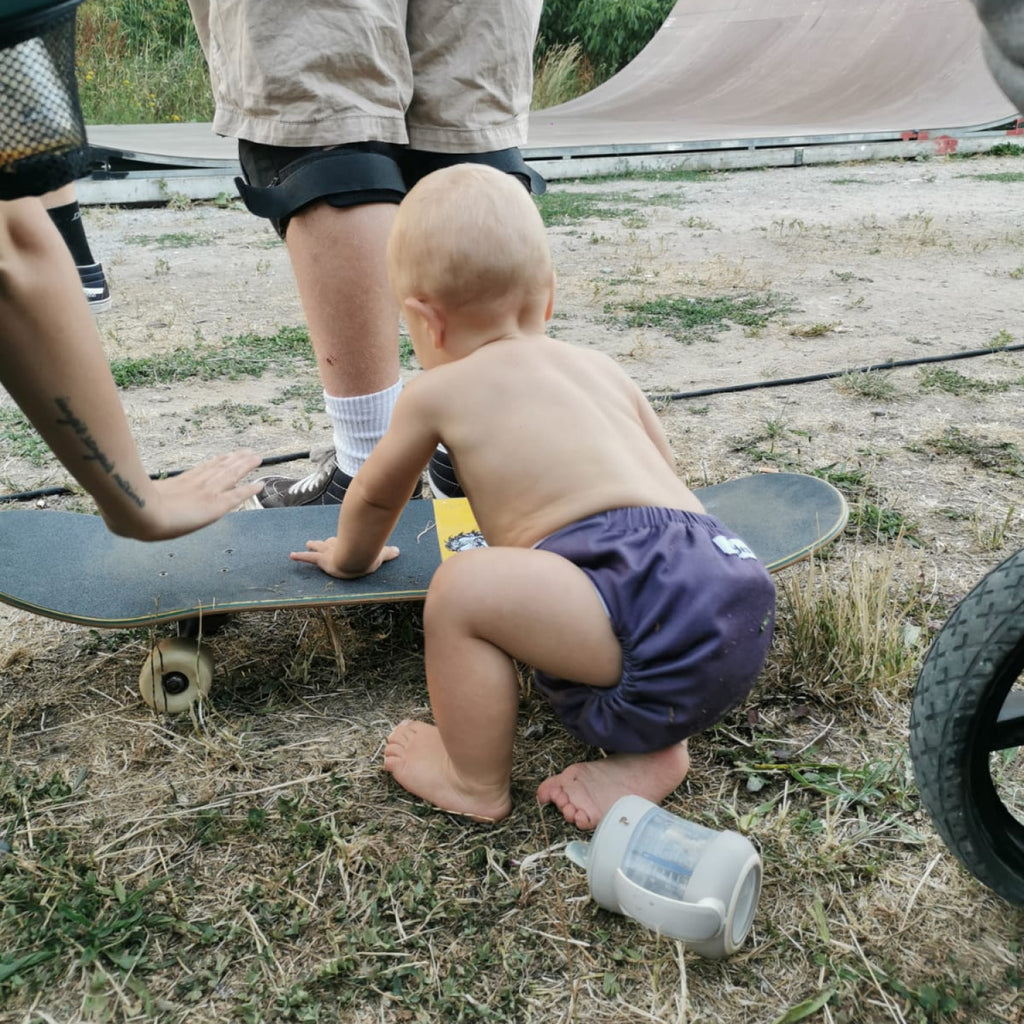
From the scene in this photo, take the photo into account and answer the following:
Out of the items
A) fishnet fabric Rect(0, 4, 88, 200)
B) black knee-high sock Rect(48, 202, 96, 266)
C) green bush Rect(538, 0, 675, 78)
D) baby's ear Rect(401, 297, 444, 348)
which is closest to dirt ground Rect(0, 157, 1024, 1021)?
black knee-high sock Rect(48, 202, 96, 266)

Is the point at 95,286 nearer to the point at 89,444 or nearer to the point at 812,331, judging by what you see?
the point at 812,331

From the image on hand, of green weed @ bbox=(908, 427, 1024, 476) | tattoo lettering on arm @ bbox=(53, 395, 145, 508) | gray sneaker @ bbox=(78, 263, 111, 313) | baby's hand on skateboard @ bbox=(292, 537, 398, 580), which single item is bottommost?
green weed @ bbox=(908, 427, 1024, 476)

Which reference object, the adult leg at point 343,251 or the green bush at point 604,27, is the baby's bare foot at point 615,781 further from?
the green bush at point 604,27

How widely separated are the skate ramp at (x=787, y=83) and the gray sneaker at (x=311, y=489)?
284 inches

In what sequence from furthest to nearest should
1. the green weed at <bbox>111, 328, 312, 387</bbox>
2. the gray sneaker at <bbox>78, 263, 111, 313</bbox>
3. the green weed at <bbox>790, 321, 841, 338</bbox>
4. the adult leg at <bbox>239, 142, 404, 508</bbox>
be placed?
the gray sneaker at <bbox>78, 263, 111, 313</bbox> → the green weed at <bbox>790, 321, 841, 338</bbox> → the green weed at <bbox>111, 328, 312, 387</bbox> → the adult leg at <bbox>239, 142, 404, 508</bbox>

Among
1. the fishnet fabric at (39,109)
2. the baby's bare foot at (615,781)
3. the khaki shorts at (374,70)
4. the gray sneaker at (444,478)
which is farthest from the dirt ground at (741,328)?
the fishnet fabric at (39,109)

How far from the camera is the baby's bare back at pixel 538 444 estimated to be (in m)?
1.38

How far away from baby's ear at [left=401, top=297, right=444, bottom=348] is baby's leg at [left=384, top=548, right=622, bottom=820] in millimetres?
343

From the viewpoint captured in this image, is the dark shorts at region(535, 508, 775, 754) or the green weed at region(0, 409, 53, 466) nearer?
the dark shorts at region(535, 508, 775, 754)

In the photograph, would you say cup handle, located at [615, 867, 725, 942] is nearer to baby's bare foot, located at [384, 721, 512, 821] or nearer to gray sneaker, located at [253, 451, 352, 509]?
baby's bare foot, located at [384, 721, 512, 821]

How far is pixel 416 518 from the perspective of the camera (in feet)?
6.57

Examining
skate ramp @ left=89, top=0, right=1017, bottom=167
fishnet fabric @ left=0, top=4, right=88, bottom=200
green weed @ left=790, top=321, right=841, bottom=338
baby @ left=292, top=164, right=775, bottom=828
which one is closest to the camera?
fishnet fabric @ left=0, top=4, right=88, bottom=200

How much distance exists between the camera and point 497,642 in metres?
1.32

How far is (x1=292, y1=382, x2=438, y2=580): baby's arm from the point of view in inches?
56.7
